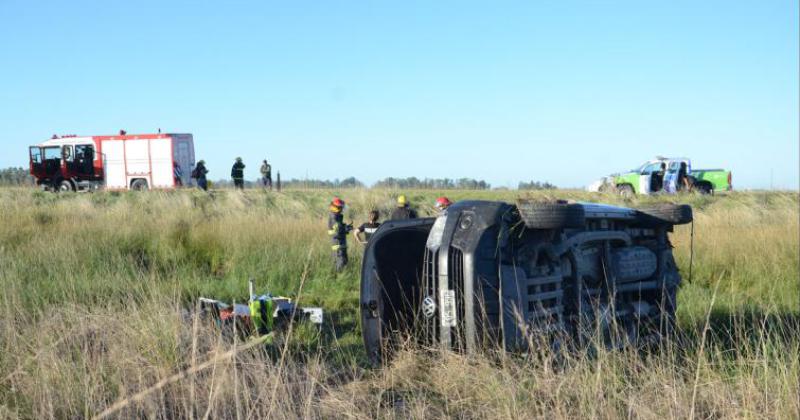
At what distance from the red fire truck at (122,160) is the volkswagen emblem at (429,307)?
92.7 ft

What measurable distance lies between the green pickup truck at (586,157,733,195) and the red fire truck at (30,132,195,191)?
20052 millimetres

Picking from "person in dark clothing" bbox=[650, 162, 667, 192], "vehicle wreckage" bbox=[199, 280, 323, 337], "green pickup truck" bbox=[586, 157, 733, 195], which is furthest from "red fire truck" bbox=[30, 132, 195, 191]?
"vehicle wreckage" bbox=[199, 280, 323, 337]

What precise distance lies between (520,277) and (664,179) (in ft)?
90.4

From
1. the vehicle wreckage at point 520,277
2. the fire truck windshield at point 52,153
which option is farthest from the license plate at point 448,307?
the fire truck windshield at point 52,153

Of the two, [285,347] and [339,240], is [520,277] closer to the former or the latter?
[285,347]

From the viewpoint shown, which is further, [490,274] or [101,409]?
[490,274]

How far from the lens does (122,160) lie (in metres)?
31.4

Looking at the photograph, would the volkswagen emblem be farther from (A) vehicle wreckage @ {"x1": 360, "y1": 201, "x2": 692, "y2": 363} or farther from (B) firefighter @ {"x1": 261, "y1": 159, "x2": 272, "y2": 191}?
(B) firefighter @ {"x1": 261, "y1": 159, "x2": 272, "y2": 191}

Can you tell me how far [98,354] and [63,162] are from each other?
28.7 meters

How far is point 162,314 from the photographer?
5227mm

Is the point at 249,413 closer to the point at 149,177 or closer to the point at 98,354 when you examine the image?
the point at 98,354

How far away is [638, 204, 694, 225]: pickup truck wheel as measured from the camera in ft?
20.2

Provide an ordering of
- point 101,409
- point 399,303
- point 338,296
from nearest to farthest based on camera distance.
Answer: point 101,409, point 399,303, point 338,296

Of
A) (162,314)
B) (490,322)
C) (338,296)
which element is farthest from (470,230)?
(338,296)
